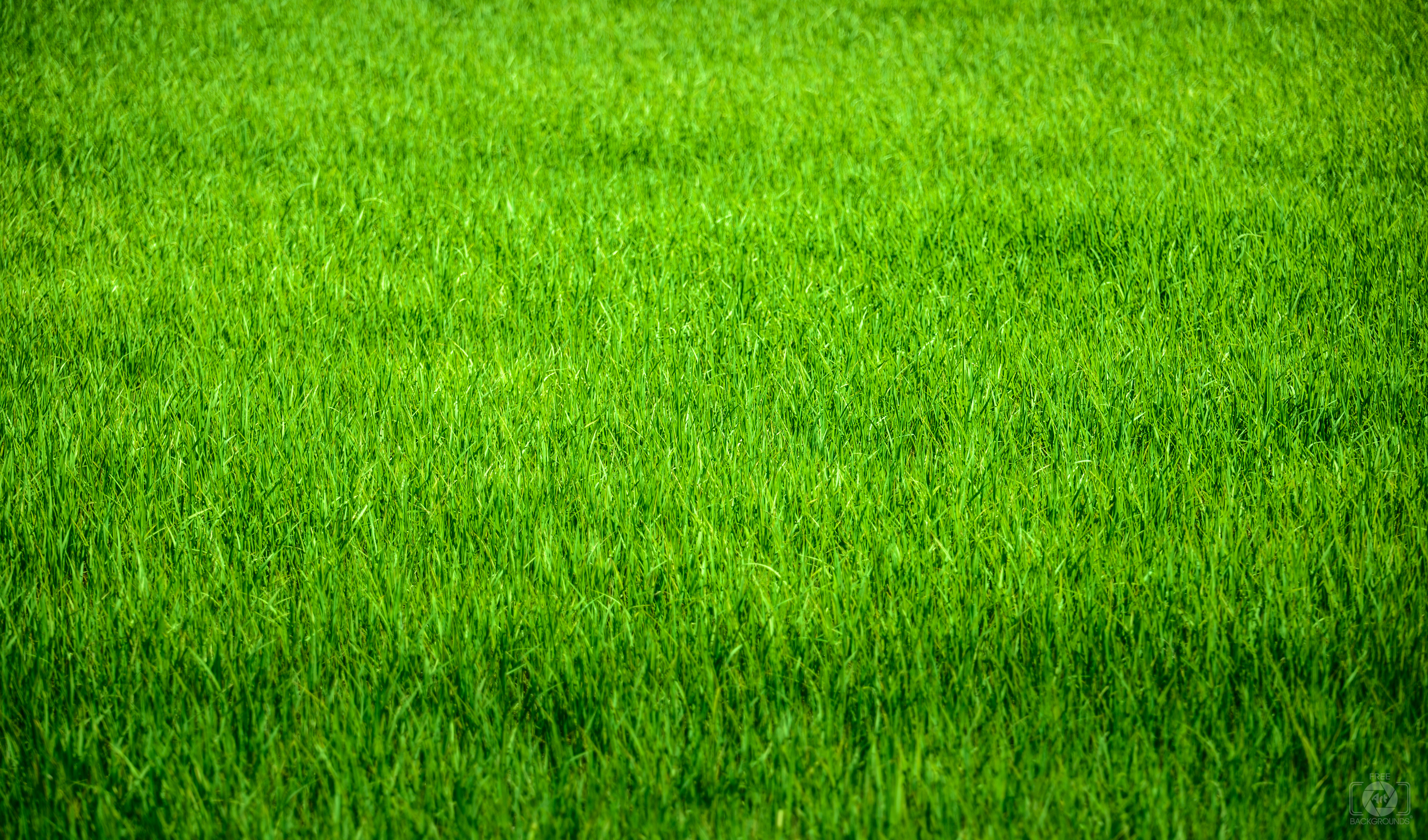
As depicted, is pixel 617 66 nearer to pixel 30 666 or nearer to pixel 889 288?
pixel 889 288

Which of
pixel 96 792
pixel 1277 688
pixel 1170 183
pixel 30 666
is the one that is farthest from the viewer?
pixel 1170 183

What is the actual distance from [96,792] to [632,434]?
158 centimetres

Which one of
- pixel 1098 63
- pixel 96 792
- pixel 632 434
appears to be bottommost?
pixel 96 792

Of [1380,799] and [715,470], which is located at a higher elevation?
[715,470]

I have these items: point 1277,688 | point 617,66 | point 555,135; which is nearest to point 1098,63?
point 617,66

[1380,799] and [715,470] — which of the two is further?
[715,470]

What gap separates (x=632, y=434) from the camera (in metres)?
3.00

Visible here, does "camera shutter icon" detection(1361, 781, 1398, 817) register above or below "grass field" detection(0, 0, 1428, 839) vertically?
below

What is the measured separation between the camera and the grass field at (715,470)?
1877 mm

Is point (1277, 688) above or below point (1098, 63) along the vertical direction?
below

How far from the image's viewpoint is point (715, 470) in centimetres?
279

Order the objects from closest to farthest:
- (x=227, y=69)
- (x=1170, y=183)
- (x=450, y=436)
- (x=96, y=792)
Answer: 1. (x=96, y=792)
2. (x=450, y=436)
3. (x=1170, y=183)
4. (x=227, y=69)

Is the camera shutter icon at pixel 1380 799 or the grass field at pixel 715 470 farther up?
the grass field at pixel 715 470

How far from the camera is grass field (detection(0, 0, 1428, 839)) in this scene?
1.88 metres
